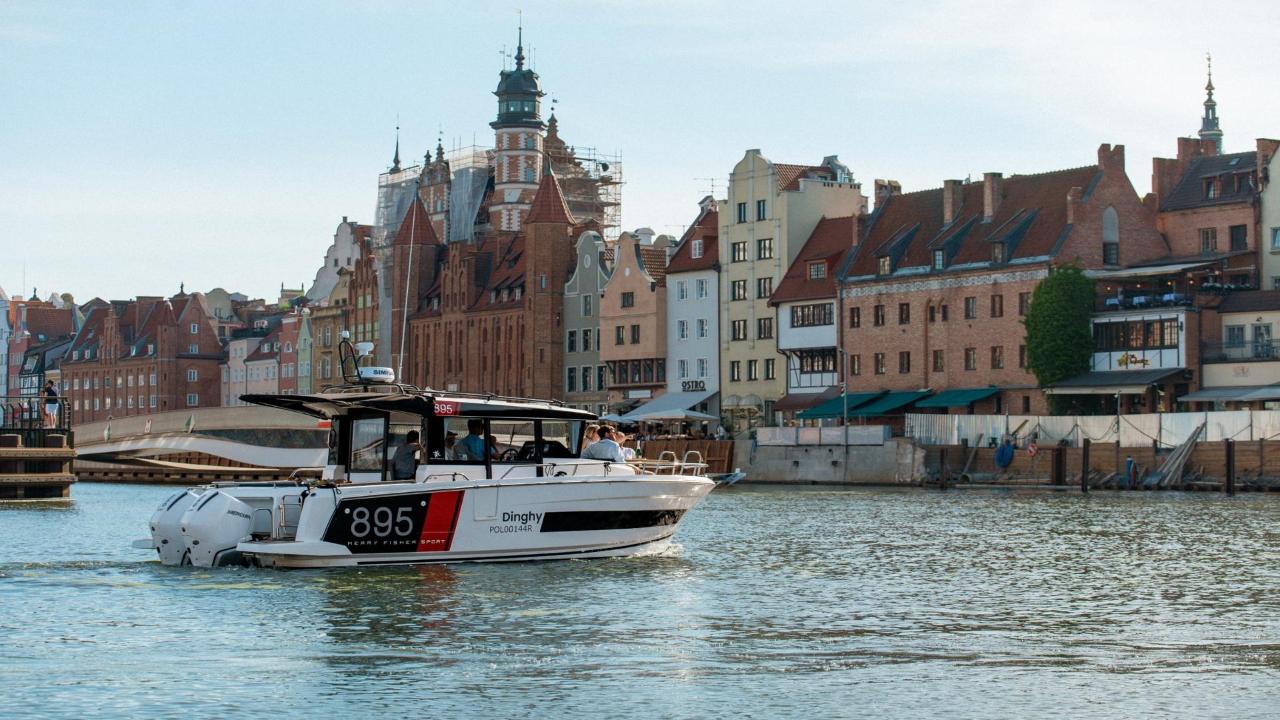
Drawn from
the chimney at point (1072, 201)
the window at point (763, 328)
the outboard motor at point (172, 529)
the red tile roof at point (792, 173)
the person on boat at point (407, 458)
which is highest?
the red tile roof at point (792, 173)

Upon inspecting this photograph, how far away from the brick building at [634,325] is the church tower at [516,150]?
88.6ft

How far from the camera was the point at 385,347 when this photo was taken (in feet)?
502

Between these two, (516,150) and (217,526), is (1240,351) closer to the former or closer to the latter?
(217,526)

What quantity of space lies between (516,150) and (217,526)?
12126cm

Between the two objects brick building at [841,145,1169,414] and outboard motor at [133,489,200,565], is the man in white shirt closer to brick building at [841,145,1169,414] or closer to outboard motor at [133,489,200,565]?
outboard motor at [133,489,200,565]

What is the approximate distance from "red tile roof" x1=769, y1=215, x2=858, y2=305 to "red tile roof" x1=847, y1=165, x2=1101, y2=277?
1.54m

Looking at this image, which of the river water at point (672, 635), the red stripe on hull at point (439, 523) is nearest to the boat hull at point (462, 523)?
the red stripe on hull at point (439, 523)

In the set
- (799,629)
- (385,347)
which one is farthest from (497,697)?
(385,347)

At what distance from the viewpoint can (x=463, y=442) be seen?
3450cm

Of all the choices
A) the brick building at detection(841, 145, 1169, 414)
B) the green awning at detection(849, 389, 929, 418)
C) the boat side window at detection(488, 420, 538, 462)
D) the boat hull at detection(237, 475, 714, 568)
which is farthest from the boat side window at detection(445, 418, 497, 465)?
the green awning at detection(849, 389, 929, 418)

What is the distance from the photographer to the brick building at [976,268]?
311ft

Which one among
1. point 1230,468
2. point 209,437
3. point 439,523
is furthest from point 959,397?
point 439,523

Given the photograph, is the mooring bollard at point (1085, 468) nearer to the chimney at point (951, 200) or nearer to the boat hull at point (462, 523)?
the chimney at point (951, 200)

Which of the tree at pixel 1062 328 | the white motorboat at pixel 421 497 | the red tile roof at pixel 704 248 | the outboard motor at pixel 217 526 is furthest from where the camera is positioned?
the red tile roof at pixel 704 248
